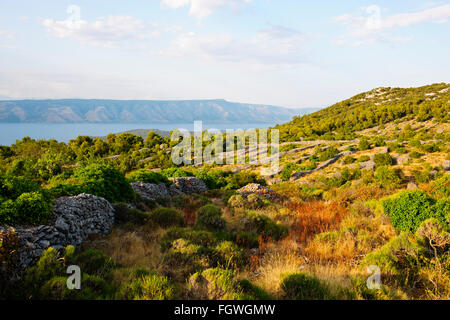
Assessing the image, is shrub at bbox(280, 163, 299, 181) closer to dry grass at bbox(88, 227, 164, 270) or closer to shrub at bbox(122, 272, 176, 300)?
dry grass at bbox(88, 227, 164, 270)

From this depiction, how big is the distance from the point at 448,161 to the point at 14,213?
28481mm

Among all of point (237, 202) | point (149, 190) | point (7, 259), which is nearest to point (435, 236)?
point (237, 202)

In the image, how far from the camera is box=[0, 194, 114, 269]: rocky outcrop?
4.50 metres

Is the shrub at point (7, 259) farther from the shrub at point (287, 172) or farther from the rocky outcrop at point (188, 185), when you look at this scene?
the shrub at point (287, 172)

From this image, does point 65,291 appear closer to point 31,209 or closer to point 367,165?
point 31,209

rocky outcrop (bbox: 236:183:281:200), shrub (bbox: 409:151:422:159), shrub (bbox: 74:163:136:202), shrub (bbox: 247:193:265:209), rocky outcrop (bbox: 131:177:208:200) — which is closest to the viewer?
shrub (bbox: 74:163:136:202)

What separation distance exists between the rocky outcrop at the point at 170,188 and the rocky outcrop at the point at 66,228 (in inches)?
156

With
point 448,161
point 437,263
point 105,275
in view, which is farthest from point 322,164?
point 105,275

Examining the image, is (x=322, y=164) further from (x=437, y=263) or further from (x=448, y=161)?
(x=437, y=263)

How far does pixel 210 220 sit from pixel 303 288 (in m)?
3.79

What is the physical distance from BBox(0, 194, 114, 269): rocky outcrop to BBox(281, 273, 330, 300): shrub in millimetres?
4333

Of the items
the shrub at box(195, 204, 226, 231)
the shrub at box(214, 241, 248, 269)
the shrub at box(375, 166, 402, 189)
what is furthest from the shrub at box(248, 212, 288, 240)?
the shrub at box(375, 166, 402, 189)

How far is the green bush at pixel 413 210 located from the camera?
6043mm

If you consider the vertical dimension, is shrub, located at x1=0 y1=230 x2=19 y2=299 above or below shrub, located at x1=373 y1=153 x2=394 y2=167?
above
